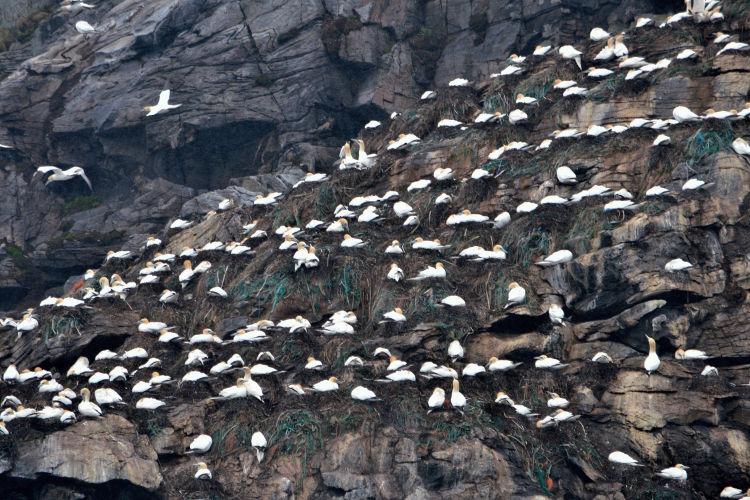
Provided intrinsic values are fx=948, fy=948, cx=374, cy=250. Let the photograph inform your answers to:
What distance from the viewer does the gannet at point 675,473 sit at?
15008mm

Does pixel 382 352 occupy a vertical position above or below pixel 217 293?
above

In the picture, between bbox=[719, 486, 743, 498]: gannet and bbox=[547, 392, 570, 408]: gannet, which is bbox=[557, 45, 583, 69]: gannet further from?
bbox=[719, 486, 743, 498]: gannet

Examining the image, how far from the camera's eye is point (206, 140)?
107ft

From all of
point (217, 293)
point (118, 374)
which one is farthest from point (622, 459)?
point (217, 293)

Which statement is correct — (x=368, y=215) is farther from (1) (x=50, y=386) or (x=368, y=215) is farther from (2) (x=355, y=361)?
(1) (x=50, y=386)

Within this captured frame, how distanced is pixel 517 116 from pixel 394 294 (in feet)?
20.9

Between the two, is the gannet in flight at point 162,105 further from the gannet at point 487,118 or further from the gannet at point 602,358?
the gannet at point 602,358

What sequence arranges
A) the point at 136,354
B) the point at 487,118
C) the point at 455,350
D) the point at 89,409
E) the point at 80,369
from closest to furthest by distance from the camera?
the point at 89,409 < the point at 455,350 < the point at 80,369 < the point at 136,354 < the point at 487,118

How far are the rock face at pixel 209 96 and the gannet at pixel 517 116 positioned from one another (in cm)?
828

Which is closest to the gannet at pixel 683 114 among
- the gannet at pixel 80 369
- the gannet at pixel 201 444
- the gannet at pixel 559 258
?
the gannet at pixel 559 258

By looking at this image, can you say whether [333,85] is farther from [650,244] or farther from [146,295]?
[650,244]

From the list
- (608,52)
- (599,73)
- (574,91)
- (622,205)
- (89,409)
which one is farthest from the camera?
(608,52)

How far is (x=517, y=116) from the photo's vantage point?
22.8 meters

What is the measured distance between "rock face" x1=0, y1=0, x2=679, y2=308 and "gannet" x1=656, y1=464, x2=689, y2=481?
1809 centimetres
